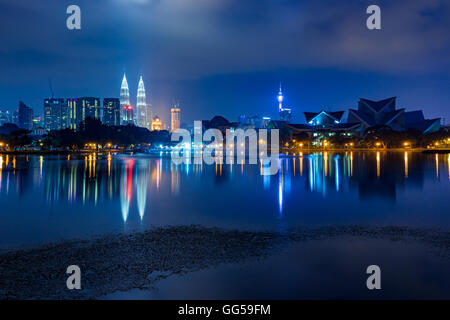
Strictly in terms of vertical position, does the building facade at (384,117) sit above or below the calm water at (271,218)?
above

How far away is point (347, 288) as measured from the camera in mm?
7535

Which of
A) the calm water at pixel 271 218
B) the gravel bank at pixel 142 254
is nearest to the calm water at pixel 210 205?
the calm water at pixel 271 218

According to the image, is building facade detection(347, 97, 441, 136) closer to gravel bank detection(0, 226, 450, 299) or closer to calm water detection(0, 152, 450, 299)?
calm water detection(0, 152, 450, 299)

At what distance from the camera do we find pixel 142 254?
930 centimetres

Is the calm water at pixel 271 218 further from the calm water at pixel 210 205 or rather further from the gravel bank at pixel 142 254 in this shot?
the gravel bank at pixel 142 254

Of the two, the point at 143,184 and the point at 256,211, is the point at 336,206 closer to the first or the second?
the point at 256,211

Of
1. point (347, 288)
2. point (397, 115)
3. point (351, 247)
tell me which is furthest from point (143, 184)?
point (397, 115)

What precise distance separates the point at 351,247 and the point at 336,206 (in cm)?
607

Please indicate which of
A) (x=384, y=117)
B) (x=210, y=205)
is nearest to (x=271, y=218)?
(x=210, y=205)

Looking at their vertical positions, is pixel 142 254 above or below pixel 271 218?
below

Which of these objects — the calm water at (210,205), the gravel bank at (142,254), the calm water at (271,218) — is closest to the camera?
the gravel bank at (142,254)

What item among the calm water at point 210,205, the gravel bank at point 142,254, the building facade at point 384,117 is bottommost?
the gravel bank at point 142,254

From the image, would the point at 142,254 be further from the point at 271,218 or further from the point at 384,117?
the point at 384,117

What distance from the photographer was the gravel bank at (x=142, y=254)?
7.37m
